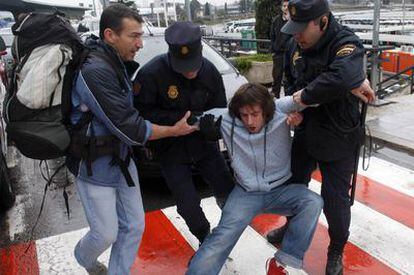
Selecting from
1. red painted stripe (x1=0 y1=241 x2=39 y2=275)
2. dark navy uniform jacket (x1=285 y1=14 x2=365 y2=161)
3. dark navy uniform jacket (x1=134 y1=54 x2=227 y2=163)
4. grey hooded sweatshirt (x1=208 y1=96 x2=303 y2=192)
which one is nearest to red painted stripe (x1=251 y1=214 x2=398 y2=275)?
grey hooded sweatshirt (x1=208 y1=96 x2=303 y2=192)

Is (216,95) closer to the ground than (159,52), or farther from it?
closer to the ground

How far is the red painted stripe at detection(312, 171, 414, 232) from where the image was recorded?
4.04 metres

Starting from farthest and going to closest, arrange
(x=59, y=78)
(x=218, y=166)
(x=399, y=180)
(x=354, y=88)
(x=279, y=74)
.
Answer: (x=279, y=74) < (x=399, y=180) < (x=218, y=166) < (x=354, y=88) < (x=59, y=78)

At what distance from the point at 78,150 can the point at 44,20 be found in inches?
29.1

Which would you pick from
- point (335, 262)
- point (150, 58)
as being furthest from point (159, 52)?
point (335, 262)

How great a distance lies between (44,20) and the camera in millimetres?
2391

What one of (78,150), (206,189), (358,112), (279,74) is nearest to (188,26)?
(78,150)

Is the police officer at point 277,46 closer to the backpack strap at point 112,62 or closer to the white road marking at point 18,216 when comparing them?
the white road marking at point 18,216

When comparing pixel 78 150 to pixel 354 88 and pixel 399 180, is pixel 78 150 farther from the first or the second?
pixel 399 180

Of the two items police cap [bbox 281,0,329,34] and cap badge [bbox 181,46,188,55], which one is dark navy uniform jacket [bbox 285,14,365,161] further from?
cap badge [bbox 181,46,188,55]

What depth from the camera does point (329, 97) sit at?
8.28ft

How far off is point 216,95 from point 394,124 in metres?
4.64

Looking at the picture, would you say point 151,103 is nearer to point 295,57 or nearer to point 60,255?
point 295,57

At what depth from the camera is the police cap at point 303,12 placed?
253 cm
